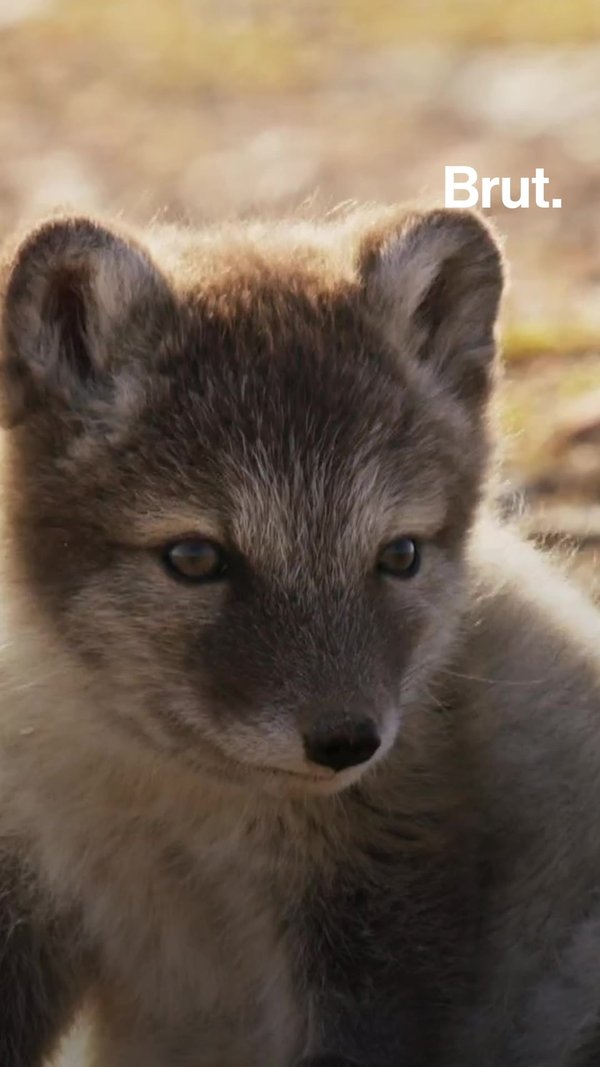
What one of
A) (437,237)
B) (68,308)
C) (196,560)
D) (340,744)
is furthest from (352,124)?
(340,744)

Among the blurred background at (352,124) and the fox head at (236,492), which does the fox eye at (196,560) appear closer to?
the fox head at (236,492)

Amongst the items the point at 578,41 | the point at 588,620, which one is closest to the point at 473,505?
the point at 588,620

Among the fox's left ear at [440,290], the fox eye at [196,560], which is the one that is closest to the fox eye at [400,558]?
the fox eye at [196,560]

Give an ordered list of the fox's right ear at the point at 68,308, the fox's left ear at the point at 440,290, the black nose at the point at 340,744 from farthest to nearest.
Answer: the fox's left ear at the point at 440,290, the fox's right ear at the point at 68,308, the black nose at the point at 340,744

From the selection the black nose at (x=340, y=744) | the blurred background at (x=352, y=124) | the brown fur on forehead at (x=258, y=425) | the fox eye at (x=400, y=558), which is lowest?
the black nose at (x=340, y=744)

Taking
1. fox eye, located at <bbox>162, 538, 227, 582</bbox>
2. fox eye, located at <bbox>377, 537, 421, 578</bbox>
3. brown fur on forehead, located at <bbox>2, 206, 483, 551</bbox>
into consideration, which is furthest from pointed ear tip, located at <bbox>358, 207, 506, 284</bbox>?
fox eye, located at <bbox>162, 538, 227, 582</bbox>

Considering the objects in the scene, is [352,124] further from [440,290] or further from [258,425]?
[258,425]

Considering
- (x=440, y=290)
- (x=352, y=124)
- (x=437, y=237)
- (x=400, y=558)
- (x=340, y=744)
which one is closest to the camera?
(x=340, y=744)
